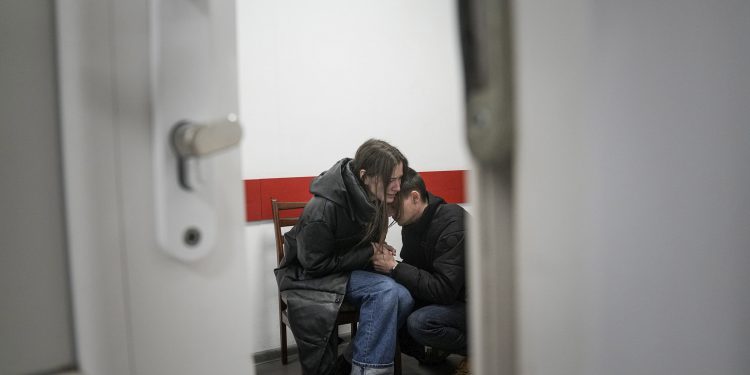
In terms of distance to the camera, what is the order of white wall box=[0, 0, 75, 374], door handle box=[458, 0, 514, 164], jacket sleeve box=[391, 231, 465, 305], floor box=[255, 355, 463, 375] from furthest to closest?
Answer: floor box=[255, 355, 463, 375], jacket sleeve box=[391, 231, 465, 305], white wall box=[0, 0, 75, 374], door handle box=[458, 0, 514, 164]

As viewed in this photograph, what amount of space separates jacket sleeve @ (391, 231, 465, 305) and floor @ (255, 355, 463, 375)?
0.56m

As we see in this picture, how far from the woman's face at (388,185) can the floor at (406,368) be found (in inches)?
36.4

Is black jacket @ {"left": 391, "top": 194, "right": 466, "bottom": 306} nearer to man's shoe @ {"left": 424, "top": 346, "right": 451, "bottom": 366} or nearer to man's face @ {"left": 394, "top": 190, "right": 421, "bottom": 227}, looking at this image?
man's face @ {"left": 394, "top": 190, "right": 421, "bottom": 227}

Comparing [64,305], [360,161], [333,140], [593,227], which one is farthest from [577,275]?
[333,140]

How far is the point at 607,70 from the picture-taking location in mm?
301

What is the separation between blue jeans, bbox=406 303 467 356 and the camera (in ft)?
6.51

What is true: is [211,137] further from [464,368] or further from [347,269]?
[464,368]

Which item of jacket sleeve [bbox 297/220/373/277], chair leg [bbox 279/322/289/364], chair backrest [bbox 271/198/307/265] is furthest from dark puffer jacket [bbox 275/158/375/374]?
chair leg [bbox 279/322/289/364]

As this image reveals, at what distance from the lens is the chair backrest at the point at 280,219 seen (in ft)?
8.04

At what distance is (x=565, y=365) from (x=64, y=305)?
393 mm

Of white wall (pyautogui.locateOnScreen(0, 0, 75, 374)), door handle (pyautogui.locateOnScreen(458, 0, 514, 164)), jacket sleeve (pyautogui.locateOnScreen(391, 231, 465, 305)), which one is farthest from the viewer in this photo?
jacket sleeve (pyautogui.locateOnScreen(391, 231, 465, 305))

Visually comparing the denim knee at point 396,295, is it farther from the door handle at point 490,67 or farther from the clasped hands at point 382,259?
the door handle at point 490,67

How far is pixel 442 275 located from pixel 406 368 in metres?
0.76

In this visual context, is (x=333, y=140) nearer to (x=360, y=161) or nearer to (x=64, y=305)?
(x=360, y=161)
